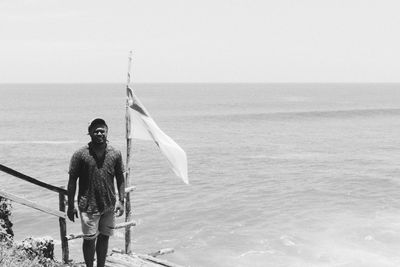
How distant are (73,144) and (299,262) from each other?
41944mm

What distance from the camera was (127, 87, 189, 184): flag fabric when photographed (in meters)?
9.27

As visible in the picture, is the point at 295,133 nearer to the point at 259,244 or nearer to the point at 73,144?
the point at 73,144

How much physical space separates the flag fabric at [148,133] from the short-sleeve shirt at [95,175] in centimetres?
233

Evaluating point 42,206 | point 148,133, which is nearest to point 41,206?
point 42,206

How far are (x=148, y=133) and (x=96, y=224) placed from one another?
2.64 meters

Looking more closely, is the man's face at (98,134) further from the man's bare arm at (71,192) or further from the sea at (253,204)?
the sea at (253,204)

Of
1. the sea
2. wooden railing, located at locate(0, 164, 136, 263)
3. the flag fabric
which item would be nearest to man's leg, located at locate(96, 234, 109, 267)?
wooden railing, located at locate(0, 164, 136, 263)

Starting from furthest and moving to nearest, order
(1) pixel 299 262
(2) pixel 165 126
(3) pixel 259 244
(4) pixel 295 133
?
(2) pixel 165 126
(4) pixel 295 133
(3) pixel 259 244
(1) pixel 299 262

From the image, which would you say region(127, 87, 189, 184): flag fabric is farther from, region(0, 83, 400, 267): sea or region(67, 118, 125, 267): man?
region(0, 83, 400, 267): sea

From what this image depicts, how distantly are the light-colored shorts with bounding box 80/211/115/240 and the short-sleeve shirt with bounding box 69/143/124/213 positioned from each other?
12cm

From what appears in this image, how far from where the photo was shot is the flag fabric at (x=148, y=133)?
30.4ft

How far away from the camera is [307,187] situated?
3125 centimetres

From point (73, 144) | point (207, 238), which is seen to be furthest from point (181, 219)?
point (73, 144)

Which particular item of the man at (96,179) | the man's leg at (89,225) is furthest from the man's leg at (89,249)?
the man at (96,179)
